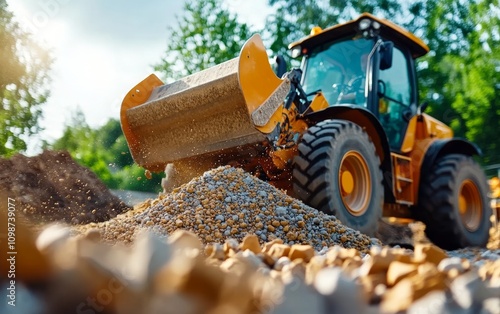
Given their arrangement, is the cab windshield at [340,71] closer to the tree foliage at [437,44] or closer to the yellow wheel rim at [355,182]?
the yellow wheel rim at [355,182]

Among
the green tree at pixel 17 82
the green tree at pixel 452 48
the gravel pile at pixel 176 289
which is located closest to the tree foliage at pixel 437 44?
the green tree at pixel 452 48

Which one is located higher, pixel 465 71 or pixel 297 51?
pixel 465 71

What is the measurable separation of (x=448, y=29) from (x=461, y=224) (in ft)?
56.8

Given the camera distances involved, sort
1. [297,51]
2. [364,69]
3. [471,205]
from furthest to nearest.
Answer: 1. [471,205]
2. [297,51]
3. [364,69]

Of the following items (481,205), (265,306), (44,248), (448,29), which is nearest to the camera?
(265,306)

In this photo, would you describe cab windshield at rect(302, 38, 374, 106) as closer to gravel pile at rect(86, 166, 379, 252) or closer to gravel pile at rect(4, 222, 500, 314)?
gravel pile at rect(86, 166, 379, 252)

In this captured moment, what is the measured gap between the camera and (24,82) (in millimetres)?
7094

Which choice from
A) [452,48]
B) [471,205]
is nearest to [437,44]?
[452,48]

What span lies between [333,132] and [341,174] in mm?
417

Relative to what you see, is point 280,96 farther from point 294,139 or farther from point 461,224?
point 461,224

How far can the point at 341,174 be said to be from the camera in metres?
4.63

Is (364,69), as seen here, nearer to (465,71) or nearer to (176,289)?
(176,289)

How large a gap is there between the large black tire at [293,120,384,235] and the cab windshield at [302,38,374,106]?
85 centimetres

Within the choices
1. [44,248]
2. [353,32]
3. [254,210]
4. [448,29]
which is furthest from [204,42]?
[44,248]
